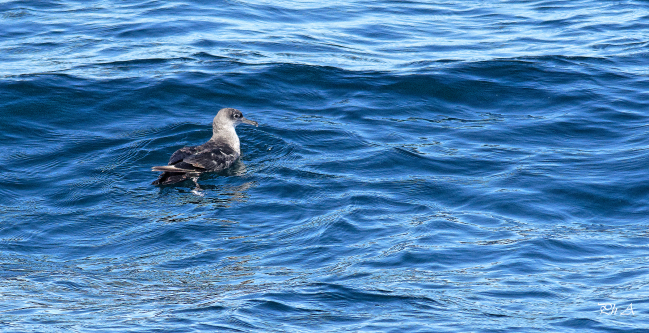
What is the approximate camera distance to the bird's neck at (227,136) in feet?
38.9

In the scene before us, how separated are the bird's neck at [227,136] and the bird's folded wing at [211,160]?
1.05 ft

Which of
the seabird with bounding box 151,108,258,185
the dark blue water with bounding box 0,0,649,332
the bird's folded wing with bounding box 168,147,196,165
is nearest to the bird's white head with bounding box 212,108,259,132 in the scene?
the seabird with bounding box 151,108,258,185

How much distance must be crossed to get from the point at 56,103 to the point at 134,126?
168cm

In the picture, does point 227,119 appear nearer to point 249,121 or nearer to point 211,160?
point 249,121

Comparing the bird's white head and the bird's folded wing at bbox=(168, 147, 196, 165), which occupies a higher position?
the bird's white head

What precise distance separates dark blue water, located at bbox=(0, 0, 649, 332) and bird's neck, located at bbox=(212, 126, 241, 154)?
1.86 ft

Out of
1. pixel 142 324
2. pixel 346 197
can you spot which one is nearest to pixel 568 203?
pixel 346 197

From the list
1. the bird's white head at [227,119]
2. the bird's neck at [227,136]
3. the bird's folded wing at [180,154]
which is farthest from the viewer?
the bird's white head at [227,119]

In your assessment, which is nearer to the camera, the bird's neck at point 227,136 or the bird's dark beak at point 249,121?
the bird's neck at point 227,136

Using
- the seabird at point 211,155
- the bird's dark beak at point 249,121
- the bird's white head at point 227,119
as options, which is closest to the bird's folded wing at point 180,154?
the seabird at point 211,155

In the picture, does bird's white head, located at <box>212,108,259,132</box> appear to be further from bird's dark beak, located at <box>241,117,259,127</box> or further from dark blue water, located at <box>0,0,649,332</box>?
dark blue water, located at <box>0,0,649,332</box>

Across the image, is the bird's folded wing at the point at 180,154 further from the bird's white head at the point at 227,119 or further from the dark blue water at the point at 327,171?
→ the bird's white head at the point at 227,119

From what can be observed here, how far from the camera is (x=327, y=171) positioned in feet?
35.1

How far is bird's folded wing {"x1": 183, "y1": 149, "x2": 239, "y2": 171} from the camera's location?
1088 cm
